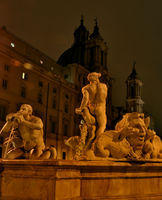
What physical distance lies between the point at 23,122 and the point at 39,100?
79.2 ft

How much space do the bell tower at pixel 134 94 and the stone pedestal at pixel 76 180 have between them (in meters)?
51.9

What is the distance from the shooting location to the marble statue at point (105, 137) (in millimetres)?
6055

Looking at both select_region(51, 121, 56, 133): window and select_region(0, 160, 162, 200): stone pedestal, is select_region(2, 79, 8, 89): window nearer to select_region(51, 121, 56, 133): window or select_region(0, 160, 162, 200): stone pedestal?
select_region(51, 121, 56, 133): window

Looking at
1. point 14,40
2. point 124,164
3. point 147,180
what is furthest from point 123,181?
point 14,40

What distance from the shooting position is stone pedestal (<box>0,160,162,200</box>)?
13.9ft

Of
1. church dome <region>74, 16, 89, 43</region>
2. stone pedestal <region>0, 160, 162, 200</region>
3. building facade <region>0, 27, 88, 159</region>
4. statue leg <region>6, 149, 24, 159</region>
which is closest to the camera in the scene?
stone pedestal <region>0, 160, 162, 200</region>

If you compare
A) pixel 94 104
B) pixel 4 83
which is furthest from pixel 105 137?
pixel 4 83

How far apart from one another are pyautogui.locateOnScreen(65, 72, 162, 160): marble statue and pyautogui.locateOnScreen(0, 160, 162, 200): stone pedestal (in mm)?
651

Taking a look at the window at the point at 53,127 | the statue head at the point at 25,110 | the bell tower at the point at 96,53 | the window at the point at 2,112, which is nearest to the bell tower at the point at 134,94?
the bell tower at the point at 96,53

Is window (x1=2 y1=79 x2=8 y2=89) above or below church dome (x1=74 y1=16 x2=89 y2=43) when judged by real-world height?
below

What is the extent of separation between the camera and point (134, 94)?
58156 millimetres

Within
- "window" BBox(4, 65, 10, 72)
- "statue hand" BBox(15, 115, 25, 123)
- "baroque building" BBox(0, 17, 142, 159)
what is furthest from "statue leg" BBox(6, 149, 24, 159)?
"window" BBox(4, 65, 10, 72)

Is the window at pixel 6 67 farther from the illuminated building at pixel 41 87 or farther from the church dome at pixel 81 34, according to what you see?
the church dome at pixel 81 34

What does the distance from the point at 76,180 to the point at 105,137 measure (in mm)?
1771
